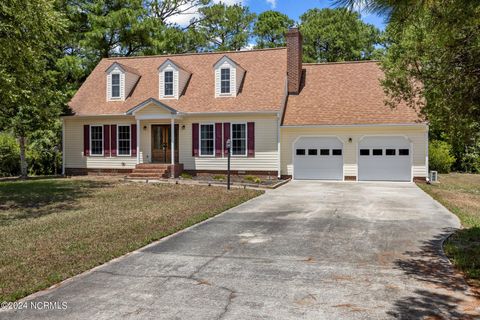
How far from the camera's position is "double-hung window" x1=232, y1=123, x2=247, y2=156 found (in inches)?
827

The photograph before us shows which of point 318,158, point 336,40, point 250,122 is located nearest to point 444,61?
point 250,122

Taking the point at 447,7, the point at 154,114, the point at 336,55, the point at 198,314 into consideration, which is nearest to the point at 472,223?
the point at 447,7

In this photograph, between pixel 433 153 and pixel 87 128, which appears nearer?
pixel 87 128

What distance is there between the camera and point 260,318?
4.45 metres

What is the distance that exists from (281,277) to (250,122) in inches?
607

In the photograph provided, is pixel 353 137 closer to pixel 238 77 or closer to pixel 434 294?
pixel 238 77

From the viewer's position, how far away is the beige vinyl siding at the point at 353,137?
19766 mm

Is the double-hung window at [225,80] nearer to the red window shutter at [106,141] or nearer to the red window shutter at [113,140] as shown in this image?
the red window shutter at [113,140]

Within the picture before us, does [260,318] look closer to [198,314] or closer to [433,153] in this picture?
[198,314]

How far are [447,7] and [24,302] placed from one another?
6.11m

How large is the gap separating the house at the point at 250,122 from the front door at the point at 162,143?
0.05 metres

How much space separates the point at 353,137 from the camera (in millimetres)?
20594

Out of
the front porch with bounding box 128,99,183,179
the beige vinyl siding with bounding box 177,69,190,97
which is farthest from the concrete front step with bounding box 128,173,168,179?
the beige vinyl siding with bounding box 177,69,190,97

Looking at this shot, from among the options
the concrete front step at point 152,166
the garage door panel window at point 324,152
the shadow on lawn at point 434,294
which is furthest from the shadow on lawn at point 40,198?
the garage door panel window at point 324,152
